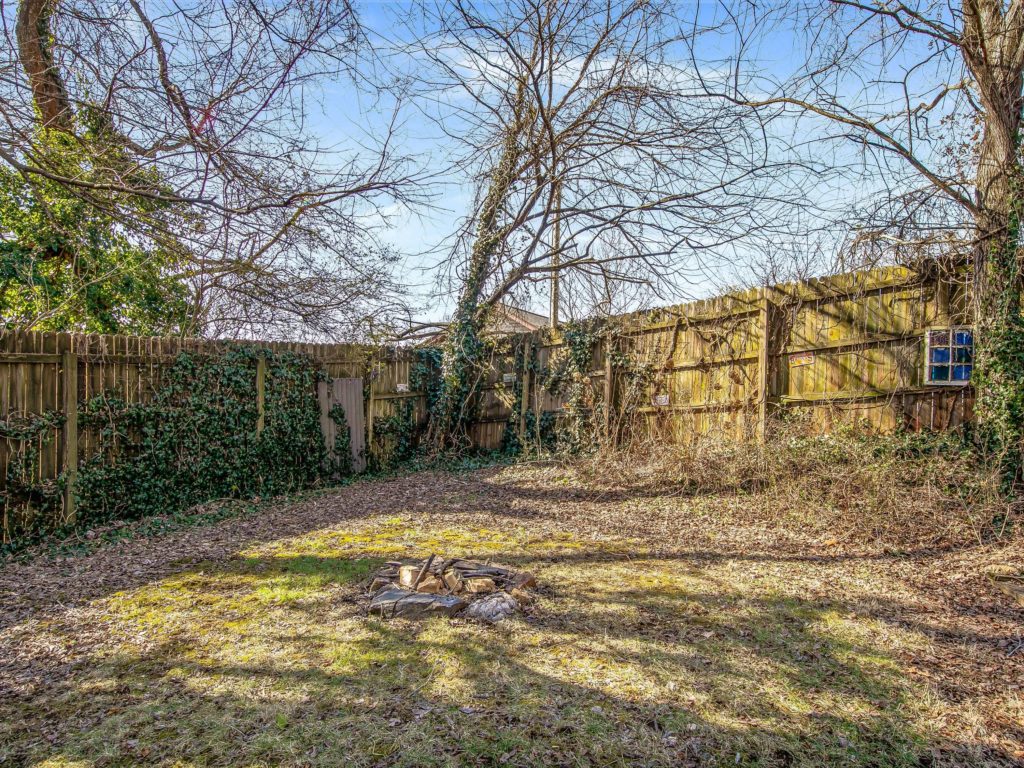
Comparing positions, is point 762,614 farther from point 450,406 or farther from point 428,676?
point 450,406

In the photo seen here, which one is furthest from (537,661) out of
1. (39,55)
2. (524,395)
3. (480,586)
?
(524,395)

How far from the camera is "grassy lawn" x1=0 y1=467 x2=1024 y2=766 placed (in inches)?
89.9

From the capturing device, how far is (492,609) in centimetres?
345

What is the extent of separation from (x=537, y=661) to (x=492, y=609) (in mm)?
614

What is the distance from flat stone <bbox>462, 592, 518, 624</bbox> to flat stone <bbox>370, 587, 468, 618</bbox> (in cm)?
8

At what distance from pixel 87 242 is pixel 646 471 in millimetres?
5622

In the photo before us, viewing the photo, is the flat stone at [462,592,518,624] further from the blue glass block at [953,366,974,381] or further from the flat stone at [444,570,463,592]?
the blue glass block at [953,366,974,381]

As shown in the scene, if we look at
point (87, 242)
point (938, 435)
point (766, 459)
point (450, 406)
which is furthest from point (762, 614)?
point (450, 406)

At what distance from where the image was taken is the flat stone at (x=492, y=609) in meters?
3.39

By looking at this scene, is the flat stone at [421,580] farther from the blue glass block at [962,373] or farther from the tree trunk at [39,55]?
the blue glass block at [962,373]

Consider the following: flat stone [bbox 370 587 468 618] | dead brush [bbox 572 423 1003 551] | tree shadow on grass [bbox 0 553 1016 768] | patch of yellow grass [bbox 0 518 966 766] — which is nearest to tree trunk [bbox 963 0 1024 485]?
dead brush [bbox 572 423 1003 551]

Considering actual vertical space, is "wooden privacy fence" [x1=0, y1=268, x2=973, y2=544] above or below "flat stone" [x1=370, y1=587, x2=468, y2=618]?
above

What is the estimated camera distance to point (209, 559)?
15.8 ft

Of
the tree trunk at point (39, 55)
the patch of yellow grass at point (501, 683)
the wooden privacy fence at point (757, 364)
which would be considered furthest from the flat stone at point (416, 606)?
the wooden privacy fence at point (757, 364)
